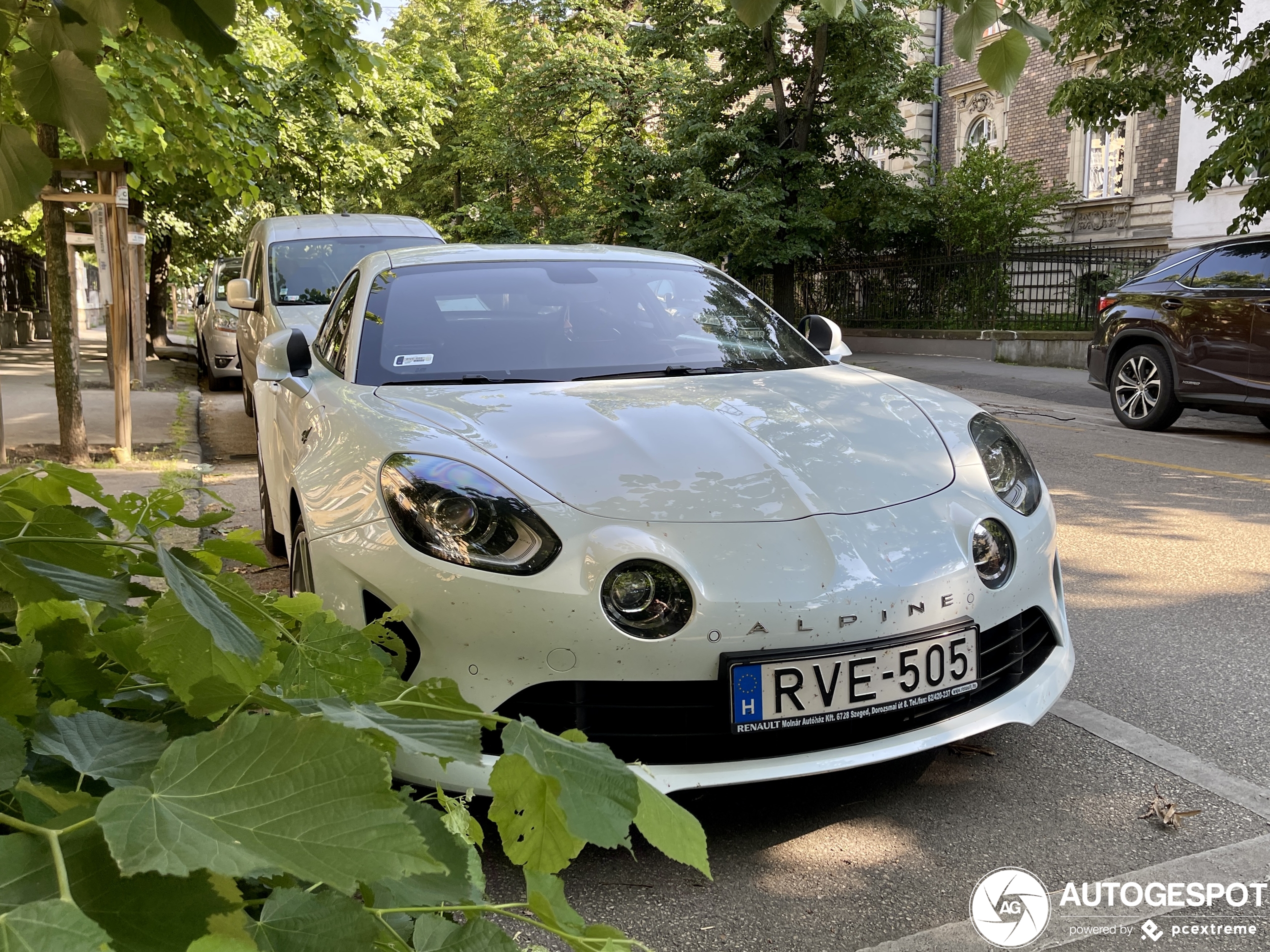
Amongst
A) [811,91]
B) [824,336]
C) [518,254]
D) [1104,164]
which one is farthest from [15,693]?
[1104,164]

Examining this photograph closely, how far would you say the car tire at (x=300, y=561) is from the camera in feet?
10.9

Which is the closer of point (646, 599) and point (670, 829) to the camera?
point (670, 829)

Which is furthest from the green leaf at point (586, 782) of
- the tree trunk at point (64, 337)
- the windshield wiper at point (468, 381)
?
the tree trunk at point (64, 337)

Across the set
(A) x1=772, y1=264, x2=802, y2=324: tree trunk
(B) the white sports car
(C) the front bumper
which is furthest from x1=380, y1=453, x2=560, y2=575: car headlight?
(A) x1=772, y1=264, x2=802, y2=324: tree trunk

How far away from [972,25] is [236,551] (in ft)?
4.47

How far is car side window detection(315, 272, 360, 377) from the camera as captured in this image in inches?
165

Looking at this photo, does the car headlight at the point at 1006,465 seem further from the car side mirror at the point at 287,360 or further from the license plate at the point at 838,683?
the car side mirror at the point at 287,360

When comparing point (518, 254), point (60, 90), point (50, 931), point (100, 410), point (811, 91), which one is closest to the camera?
point (50, 931)

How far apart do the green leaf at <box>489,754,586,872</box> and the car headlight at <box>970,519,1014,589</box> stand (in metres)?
2.31

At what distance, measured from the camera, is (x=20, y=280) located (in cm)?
2928

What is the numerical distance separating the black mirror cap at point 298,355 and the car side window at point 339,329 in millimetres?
84

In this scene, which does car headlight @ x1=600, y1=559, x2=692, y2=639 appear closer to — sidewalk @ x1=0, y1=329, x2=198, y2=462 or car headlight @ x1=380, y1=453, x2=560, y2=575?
car headlight @ x1=380, y1=453, x2=560, y2=575

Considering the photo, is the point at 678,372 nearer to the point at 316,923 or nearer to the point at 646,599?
the point at 646,599

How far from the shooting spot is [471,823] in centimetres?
94
